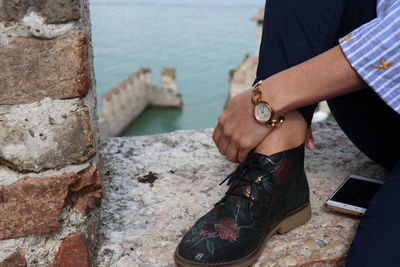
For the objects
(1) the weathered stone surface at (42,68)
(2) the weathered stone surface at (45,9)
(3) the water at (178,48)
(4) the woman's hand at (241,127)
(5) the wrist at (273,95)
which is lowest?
(3) the water at (178,48)

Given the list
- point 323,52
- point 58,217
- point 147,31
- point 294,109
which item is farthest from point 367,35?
point 147,31

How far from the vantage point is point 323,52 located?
0.97m

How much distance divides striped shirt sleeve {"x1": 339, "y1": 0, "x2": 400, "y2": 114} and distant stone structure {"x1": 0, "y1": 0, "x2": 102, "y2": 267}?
54 cm

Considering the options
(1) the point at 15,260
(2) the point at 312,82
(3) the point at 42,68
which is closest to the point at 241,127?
(2) the point at 312,82

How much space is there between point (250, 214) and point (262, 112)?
238 millimetres

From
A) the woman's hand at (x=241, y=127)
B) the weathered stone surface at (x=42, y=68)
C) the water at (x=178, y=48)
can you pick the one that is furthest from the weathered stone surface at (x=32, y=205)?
the water at (x=178, y=48)

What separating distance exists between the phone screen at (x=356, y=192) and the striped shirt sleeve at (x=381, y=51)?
1.20 ft

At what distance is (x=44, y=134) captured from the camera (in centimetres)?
86

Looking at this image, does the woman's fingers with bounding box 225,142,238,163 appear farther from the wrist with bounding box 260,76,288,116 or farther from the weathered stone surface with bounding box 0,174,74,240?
the weathered stone surface with bounding box 0,174,74,240

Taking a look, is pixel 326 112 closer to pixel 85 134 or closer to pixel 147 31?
pixel 85 134

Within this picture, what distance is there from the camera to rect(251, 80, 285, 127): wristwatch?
987mm

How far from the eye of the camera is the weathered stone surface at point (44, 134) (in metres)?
0.84

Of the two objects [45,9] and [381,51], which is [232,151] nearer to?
[381,51]

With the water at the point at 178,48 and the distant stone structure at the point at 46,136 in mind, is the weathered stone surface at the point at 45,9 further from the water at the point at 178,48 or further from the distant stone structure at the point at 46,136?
the water at the point at 178,48
